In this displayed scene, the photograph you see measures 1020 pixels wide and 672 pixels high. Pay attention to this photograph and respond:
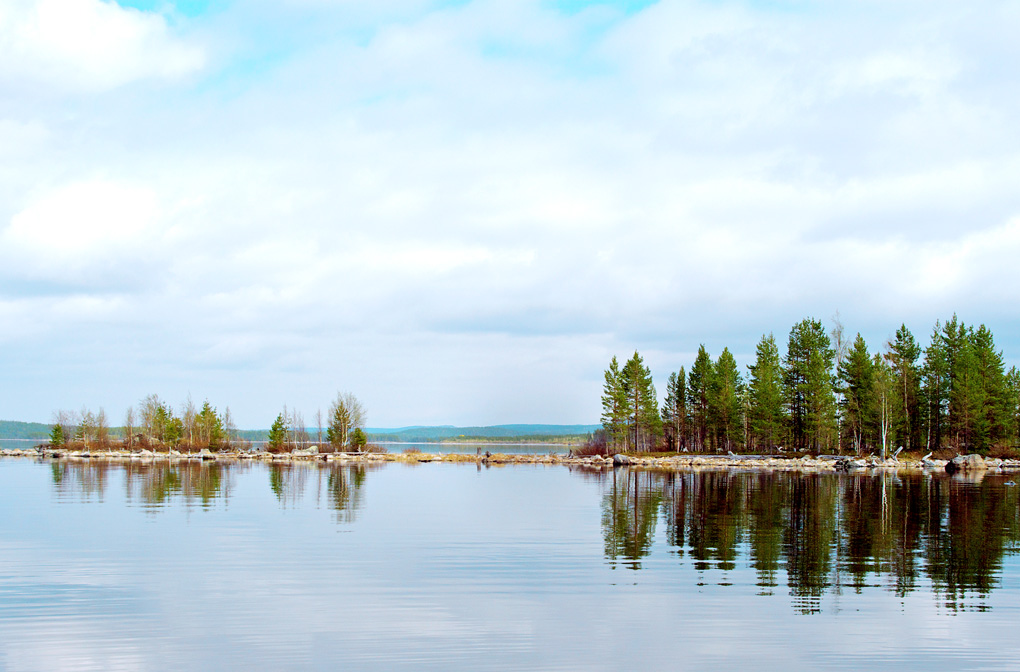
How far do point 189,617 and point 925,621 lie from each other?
13.1 metres

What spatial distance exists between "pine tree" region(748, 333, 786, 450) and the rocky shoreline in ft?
12.0

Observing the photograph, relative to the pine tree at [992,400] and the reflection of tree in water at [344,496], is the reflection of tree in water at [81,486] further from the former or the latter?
the pine tree at [992,400]

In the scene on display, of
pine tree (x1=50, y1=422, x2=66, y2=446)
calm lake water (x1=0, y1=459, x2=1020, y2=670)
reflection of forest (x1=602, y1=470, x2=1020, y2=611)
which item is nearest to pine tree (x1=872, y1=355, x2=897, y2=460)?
reflection of forest (x1=602, y1=470, x2=1020, y2=611)

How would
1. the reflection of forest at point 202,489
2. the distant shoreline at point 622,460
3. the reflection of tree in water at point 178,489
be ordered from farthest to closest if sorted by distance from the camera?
the distant shoreline at point 622,460, the reflection of tree in water at point 178,489, the reflection of forest at point 202,489

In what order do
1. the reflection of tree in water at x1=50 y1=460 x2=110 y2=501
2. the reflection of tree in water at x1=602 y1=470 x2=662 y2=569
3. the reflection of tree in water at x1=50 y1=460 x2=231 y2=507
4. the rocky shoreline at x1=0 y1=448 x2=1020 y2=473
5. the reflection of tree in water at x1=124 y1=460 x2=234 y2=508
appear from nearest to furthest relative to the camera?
the reflection of tree in water at x1=602 y1=470 x2=662 y2=569 → the reflection of tree in water at x1=124 y1=460 x2=234 y2=508 → the reflection of tree in water at x1=50 y1=460 x2=231 y2=507 → the reflection of tree in water at x1=50 y1=460 x2=110 y2=501 → the rocky shoreline at x1=0 y1=448 x2=1020 y2=473

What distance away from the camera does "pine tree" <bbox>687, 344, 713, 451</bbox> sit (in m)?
111

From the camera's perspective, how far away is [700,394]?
114625mm

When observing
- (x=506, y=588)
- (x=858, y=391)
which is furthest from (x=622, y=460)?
(x=506, y=588)

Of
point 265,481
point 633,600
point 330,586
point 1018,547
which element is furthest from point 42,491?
point 1018,547

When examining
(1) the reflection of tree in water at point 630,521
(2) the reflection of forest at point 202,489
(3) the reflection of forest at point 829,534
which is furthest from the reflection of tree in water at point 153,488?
(3) the reflection of forest at point 829,534

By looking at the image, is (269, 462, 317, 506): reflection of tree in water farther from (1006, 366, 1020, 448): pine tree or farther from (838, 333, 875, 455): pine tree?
(1006, 366, 1020, 448): pine tree

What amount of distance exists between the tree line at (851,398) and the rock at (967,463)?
707 centimetres

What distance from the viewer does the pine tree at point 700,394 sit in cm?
11144

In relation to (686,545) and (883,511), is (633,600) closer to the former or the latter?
(686,545)
